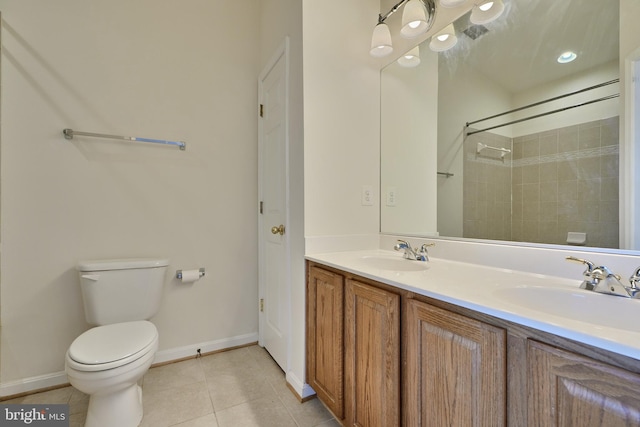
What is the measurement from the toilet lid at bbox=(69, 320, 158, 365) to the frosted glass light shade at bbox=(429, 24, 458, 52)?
213 cm

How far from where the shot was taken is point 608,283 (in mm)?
781

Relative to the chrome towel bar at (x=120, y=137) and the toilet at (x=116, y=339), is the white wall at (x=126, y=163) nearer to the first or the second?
the chrome towel bar at (x=120, y=137)

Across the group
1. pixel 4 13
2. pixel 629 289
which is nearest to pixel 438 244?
pixel 629 289

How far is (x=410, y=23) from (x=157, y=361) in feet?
8.41

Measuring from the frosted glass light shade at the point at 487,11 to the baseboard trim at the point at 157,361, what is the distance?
2.43 meters

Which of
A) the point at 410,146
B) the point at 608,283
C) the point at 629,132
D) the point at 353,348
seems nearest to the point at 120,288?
the point at 353,348

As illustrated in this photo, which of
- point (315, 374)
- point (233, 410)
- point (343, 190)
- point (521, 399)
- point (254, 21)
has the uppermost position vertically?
point (254, 21)

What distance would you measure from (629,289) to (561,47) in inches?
35.8

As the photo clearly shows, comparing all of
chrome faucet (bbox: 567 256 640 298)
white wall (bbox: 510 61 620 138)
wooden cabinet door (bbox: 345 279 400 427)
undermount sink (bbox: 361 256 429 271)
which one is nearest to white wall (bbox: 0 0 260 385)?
undermount sink (bbox: 361 256 429 271)

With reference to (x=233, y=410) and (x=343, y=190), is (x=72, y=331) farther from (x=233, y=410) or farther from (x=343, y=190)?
(x=343, y=190)

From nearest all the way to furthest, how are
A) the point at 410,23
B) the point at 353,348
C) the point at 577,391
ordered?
1. the point at 577,391
2. the point at 353,348
3. the point at 410,23

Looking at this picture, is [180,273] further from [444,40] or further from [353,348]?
[444,40]

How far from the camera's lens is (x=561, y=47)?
3.51 ft

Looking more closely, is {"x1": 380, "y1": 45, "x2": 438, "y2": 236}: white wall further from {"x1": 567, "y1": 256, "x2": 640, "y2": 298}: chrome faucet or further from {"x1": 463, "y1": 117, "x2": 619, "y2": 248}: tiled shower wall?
{"x1": 567, "y1": 256, "x2": 640, "y2": 298}: chrome faucet
